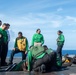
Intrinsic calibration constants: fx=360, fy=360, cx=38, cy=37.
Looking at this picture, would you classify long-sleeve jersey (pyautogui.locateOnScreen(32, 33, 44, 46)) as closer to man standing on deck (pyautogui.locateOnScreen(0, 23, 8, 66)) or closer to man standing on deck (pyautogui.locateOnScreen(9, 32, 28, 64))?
man standing on deck (pyautogui.locateOnScreen(9, 32, 28, 64))

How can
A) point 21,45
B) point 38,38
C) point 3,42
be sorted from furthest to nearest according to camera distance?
1. point 38,38
2. point 21,45
3. point 3,42

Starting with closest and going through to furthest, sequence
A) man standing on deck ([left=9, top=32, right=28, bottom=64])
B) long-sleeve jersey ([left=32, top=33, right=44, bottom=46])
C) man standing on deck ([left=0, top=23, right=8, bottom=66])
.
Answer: man standing on deck ([left=0, top=23, right=8, bottom=66]) → man standing on deck ([left=9, top=32, right=28, bottom=64]) → long-sleeve jersey ([left=32, top=33, right=44, bottom=46])

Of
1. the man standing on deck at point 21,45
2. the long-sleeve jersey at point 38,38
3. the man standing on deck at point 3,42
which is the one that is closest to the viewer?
the man standing on deck at point 3,42

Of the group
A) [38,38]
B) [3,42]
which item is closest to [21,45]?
[38,38]

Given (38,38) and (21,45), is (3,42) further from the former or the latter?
(38,38)

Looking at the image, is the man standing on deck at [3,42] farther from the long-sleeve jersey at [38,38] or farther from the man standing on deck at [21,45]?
the long-sleeve jersey at [38,38]

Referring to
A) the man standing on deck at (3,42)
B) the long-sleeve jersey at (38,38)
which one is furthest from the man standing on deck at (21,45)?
Answer: the man standing on deck at (3,42)

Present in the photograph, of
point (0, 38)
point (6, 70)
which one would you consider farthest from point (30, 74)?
point (0, 38)

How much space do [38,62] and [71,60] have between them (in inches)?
226

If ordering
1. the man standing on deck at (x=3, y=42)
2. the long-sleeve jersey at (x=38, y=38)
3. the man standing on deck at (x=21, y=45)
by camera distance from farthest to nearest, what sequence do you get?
the long-sleeve jersey at (x=38, y=38) → the man standing on deck at (x=21, y=45) → the man standing on deck at (x=3, y=42)

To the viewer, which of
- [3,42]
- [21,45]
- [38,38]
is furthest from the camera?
[38,38]

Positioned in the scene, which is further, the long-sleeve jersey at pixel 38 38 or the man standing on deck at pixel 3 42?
the long-sleeve jersey at pixel 38 38

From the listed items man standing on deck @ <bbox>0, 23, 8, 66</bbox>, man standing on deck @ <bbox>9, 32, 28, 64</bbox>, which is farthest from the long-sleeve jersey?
man standing on deck @ <bbox>0, 23, 8, 66</bbox>

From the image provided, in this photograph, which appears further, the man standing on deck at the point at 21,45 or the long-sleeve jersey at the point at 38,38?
the long-sleeve jersey at the point at 38,38
